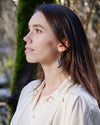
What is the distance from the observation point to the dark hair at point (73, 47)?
5.54 feet

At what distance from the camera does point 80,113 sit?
5.03 ft

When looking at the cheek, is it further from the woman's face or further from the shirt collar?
the shirt collar

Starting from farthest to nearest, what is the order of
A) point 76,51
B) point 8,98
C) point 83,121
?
point 8,98, point 76,51, point 83,121

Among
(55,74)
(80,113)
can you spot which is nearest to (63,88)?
(55,74)

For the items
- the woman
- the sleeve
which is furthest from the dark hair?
the sleeve

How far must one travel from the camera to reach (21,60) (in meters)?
2.50

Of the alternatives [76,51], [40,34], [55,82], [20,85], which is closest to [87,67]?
[76,51]

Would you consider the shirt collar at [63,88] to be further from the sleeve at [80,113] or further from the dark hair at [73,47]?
the sleeve at [80,113]

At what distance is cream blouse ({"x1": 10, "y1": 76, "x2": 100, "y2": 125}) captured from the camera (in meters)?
1.54

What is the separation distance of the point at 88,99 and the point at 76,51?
0.35 metres

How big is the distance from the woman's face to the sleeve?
384 mm

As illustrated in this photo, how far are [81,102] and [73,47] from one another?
1.30 ft

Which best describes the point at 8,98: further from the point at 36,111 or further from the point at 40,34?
the point at 40,34

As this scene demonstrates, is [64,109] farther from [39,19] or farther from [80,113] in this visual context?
[39,19]
